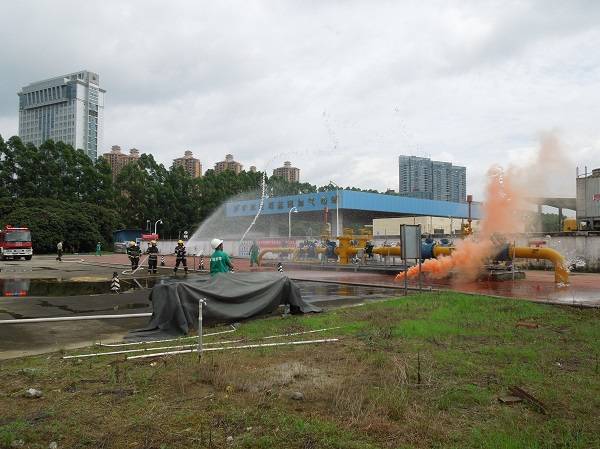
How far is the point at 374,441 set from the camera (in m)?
3.88

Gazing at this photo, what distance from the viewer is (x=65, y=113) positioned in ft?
323

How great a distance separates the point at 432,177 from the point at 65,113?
8489 cm

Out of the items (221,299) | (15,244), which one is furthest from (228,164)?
(221,299)

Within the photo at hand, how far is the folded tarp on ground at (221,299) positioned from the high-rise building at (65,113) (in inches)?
3856

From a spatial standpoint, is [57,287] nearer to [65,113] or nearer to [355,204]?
[355,204]

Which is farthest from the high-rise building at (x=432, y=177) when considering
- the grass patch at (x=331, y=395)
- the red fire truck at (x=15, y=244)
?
the red fire truck at (x=15, y=244)

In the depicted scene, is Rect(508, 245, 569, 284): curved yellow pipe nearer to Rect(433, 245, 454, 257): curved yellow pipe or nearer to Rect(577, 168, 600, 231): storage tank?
Rect(433, 245, 454, 257): curved yellow pipe

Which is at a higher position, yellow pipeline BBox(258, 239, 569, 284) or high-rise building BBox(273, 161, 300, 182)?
high-rise building BBox(273, 161, 300, 182)

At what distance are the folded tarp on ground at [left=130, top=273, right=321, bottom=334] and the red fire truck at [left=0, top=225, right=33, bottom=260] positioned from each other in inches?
1505

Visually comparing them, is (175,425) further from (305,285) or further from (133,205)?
(133,205)

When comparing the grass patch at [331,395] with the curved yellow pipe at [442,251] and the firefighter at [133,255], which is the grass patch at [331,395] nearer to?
the curved yellow pipe at [442,251]

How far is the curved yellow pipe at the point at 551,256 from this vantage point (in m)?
17.3

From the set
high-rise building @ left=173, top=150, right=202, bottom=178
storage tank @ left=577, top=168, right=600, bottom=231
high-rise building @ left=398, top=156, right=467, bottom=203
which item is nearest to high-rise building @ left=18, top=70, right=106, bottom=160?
high-rise building @ left=173, top=150, right=202, bottom=178

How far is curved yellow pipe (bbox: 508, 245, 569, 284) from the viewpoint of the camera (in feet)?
56.6
